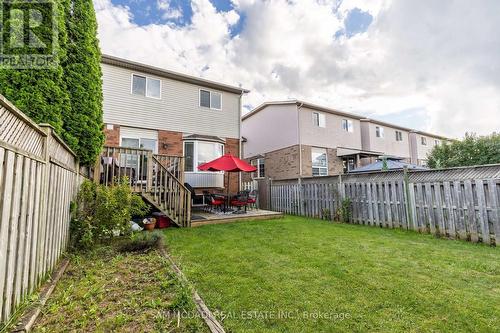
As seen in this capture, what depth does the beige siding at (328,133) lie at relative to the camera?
15.8 m

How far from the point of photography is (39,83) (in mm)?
3371

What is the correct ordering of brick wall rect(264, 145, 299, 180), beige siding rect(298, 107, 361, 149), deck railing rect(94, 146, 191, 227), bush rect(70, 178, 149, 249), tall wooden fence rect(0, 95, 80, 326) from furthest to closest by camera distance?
beige siding rect(298, 107, 361, 149), brick wall rect(264, 145, 299, 180), deck railing rect(94, 146, 191, 227), bush rect(70, 178, 149, 249), tall wooden fence rect(0, 95, 80, 326)

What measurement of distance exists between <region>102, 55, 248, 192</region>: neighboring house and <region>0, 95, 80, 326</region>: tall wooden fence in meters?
7.86

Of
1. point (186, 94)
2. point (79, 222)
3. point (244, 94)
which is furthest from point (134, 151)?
point (244, 94)

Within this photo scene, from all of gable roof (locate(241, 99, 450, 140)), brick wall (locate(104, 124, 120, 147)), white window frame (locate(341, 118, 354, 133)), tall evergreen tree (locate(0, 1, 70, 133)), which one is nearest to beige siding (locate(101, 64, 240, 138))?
brick wall (locate(104, 124, 120, 147))

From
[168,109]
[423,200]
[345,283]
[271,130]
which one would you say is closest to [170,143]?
[168,109]

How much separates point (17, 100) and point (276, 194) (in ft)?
35.1

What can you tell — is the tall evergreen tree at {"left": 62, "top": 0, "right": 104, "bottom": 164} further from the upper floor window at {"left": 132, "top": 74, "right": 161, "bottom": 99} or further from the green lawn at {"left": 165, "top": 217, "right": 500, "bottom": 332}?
the upper floor window at {"left": 132, "top": 74, "right": 161, "bottom": 99}

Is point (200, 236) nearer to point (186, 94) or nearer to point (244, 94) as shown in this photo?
point (186, 94)

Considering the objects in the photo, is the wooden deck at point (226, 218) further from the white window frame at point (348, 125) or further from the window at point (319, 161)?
the white window frame at point (348, 125)

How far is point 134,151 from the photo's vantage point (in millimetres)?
6750

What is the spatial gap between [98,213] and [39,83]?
8.42 feet

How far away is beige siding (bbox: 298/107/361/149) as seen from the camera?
15750 mm

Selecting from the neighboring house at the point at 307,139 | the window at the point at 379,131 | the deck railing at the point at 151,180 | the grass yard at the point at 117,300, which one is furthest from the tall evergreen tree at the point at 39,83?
the window at the point at 379,131
